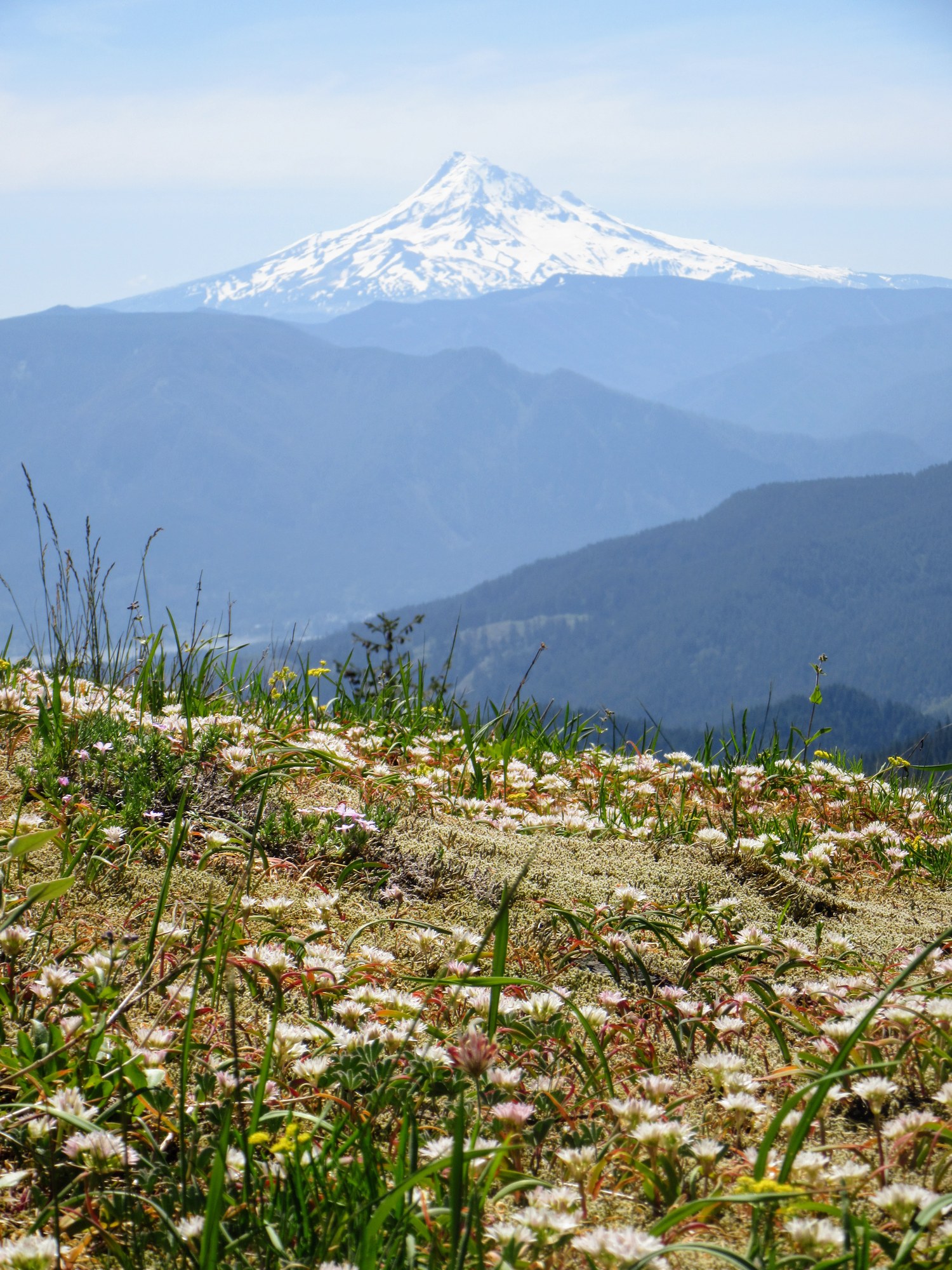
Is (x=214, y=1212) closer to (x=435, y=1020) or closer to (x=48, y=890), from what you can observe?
(x=48, y=890)

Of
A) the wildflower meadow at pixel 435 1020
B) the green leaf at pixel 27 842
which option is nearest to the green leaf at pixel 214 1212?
the wildflower meadow at pixel 435 1020

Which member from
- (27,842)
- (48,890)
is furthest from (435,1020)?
(27,842)

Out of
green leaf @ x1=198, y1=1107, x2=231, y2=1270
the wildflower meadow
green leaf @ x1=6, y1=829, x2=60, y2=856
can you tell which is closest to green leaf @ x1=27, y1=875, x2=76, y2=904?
the wildflower meadow

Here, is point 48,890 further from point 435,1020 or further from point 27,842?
point 435,1020

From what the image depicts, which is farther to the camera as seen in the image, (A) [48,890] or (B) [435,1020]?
(B) [435,1020]

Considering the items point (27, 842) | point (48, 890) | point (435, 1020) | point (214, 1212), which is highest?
point (27, 842)

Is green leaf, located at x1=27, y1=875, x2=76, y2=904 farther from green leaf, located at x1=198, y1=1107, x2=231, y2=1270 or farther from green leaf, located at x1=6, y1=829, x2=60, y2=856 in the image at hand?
green leaf, located at x1=198, y1=1107, x2=231, y2=1270

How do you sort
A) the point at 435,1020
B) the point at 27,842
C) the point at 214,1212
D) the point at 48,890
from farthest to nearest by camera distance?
the point at 435,1020, the point at 48,890, the point at 27,842, the point at 214,1212

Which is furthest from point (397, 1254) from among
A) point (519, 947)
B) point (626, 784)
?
point (626, 784)

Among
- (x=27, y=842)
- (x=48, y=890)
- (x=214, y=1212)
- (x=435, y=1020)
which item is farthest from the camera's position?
(x=435, y=1020)

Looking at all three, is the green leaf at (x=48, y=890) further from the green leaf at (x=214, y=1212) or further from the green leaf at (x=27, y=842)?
the green leaf at (x=214, y=1212)

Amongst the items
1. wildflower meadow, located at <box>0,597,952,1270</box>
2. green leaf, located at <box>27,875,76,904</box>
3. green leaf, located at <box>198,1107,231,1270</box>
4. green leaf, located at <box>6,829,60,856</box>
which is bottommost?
wildflower meadow, located at <box>0,597,952,1270</box>

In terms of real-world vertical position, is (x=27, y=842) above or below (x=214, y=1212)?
above

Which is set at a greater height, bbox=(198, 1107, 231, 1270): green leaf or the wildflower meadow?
bbox=(198, 1107, 231, 1270): green leaf
